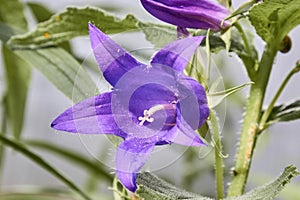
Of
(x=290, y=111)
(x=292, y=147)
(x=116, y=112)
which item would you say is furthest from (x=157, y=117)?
(x=292, y=147)

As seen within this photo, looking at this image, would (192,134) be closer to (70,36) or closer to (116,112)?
(116,112)

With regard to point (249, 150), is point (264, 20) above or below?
above

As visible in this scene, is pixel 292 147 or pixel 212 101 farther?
pixel 292 147

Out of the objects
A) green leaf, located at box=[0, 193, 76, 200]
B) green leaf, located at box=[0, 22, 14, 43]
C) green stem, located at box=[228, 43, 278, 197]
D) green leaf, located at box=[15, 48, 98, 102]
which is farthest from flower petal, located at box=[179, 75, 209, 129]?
green leaf, located at box=[0, 193, 76, 200]

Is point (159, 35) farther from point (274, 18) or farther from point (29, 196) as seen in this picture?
point (29, 196)

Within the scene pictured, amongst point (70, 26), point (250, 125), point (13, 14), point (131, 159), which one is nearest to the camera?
point (131, 159)

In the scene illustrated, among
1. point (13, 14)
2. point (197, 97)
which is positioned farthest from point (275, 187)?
point (13, 14)

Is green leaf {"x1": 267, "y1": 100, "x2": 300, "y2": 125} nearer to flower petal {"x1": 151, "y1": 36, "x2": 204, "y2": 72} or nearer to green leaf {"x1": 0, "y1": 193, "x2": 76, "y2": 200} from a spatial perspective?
flower petal {"x1": 151, "y1": 36, "x2": 204, "y2": 72}
